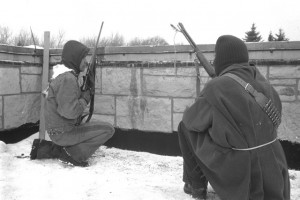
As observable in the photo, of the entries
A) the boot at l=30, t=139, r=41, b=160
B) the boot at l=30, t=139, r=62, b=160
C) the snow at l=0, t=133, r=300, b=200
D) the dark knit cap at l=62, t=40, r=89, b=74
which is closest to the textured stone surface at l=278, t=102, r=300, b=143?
the snow at l=0, t=133, r=300, b=200

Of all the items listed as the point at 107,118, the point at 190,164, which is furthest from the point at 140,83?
the point at 190,164

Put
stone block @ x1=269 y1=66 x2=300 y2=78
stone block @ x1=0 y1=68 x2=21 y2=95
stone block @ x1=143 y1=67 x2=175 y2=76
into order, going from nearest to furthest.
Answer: stone block @ x1=269 y1=66 x2=300 y2=78, stone block @ x1=143 y1=67 x2=175 y2=76, stone block @ x1=0 y1=68 x2=21 y2=95

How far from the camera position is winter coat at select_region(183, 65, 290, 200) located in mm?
2414

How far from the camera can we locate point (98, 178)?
3.66m

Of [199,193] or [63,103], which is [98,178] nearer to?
[63,103]

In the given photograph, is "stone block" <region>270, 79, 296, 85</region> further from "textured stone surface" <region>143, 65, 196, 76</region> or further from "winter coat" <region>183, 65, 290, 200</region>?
"winter coat" <region>183, 65, 290, 200</region>

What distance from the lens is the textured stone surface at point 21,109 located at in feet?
15.6

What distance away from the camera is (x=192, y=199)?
3129 mm

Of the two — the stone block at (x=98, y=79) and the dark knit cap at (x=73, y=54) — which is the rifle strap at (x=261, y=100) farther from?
the stone block at (x=98, y=79)

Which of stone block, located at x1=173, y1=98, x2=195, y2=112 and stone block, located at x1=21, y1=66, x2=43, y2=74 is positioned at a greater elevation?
stone block, located at x1=21, y1=66, x2=43, y2=74

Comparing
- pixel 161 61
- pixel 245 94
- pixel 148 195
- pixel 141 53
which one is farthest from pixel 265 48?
pixel 148 195

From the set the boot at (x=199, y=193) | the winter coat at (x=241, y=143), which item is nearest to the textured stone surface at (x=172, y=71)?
the boot at (x=199, y=193)

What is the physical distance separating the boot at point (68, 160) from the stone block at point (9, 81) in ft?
4.13

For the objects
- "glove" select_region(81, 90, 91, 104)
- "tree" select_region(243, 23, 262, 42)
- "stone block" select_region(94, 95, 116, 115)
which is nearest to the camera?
"glove" select_region(81, 90, 91, 104)
